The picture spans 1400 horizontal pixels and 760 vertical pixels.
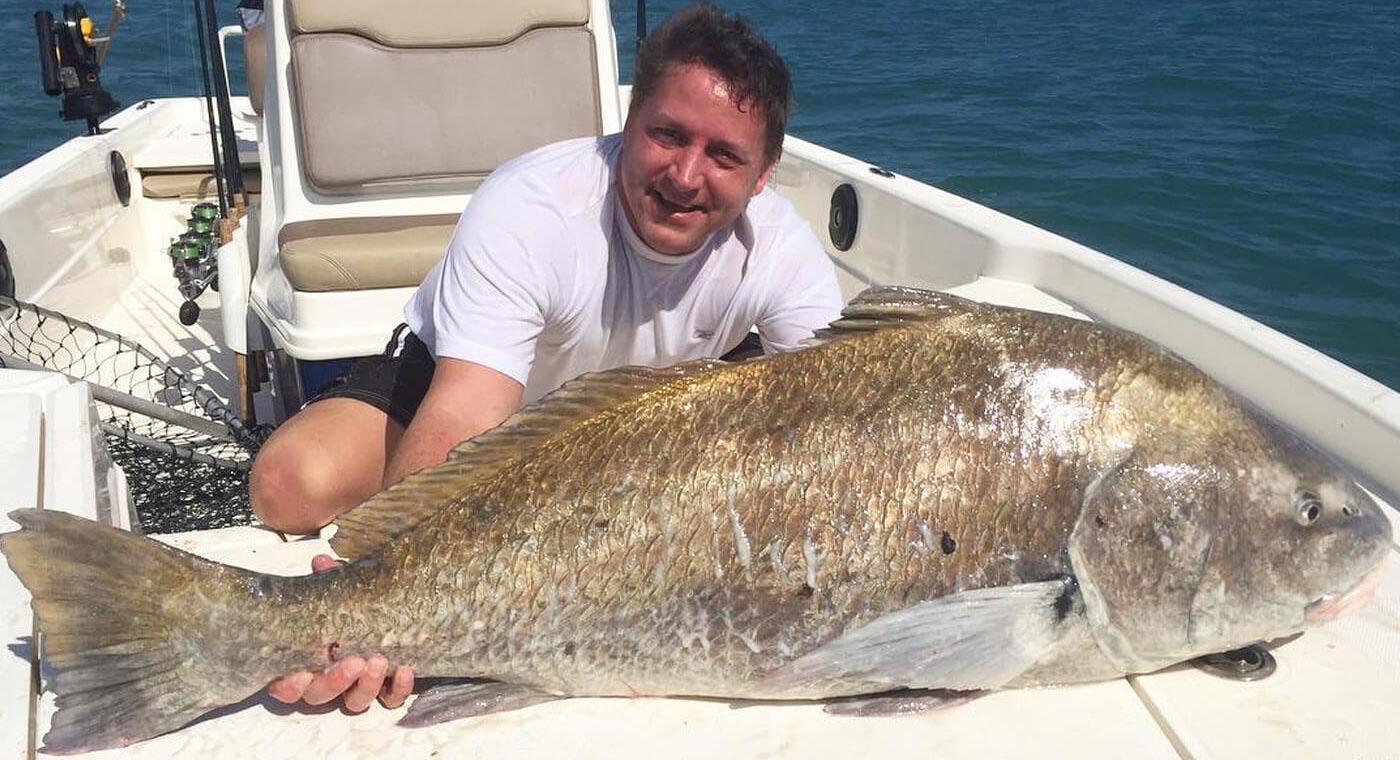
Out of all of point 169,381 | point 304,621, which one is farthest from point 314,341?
point 304,621

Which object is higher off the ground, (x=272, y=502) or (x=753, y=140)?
(x=753, y=140)

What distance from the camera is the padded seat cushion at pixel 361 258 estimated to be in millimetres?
3922

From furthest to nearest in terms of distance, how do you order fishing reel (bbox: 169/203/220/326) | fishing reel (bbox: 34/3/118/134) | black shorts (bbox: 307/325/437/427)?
fishing reel (bbox: 34/3/118/134) < fishing reel (bbox: 169/203/220/326) < black shorts (bbox: 307/325/437/427)

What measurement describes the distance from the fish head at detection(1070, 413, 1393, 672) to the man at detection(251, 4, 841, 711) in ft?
3.59

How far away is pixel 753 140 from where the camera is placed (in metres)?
2.52

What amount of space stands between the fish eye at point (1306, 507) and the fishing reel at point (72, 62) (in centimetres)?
587

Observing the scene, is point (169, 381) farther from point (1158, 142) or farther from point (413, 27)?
point (1158, 142)

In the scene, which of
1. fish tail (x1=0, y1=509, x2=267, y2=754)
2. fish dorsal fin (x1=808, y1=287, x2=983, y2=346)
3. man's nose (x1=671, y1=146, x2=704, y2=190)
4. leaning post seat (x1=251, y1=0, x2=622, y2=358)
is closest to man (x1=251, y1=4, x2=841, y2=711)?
man's nose (x1=671, y1=146, x2=704, y2=190)

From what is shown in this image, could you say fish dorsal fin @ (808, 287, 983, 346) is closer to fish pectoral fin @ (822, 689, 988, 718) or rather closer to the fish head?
the fish head

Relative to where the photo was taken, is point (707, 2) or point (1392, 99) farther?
point (1392, 99)

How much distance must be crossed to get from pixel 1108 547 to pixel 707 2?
1.55 metres

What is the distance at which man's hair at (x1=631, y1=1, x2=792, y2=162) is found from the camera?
8.04 ft

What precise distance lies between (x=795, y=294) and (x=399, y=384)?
115 cm

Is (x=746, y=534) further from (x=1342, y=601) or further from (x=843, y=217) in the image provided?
(x=843, y=217)
